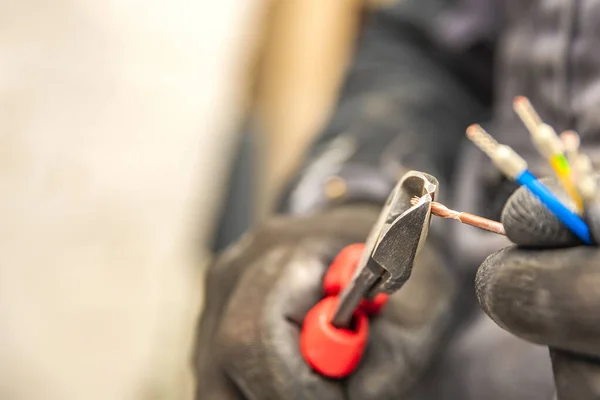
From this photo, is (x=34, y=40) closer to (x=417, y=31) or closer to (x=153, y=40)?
(x=153, y=40)

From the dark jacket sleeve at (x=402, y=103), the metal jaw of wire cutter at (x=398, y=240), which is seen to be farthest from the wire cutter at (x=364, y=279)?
the dark jacket sleeve at (x=402, y=103)

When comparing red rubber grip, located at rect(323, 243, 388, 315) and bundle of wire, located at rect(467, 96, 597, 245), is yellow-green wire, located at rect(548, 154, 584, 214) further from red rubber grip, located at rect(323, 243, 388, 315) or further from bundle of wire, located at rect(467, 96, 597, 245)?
red rubber grip, located at rect(323, 243, 388, 315)

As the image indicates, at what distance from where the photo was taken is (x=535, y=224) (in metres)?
0.18

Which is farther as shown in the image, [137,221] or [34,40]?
[137,221]

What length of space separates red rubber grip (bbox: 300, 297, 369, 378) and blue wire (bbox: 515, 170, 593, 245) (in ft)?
0.40

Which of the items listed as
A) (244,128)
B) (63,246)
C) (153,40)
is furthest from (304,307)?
(244,128)

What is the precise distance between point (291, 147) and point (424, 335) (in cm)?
64

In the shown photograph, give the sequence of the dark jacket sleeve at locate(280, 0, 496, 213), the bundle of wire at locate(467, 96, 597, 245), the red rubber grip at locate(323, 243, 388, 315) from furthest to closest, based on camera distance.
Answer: the dark jacket sleeve at locate(280, 0, 496, 213)
the red rubber grip at locate(323, 243, 388, 315)
the bundle of wire at locate(467, 96, 597, 245)

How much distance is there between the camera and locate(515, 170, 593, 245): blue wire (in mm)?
174

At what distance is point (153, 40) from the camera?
0.67 meters

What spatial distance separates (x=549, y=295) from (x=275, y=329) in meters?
0.15

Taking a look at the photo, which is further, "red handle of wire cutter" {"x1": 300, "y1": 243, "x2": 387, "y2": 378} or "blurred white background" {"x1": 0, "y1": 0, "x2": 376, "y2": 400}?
"blurred white background" {"x1": 0, "y1": 0, "x2": 376, "y2": 400}

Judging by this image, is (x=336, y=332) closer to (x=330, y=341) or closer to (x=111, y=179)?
(x=330, y=341)

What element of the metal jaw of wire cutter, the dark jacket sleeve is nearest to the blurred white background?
the dark jacket sleeve
